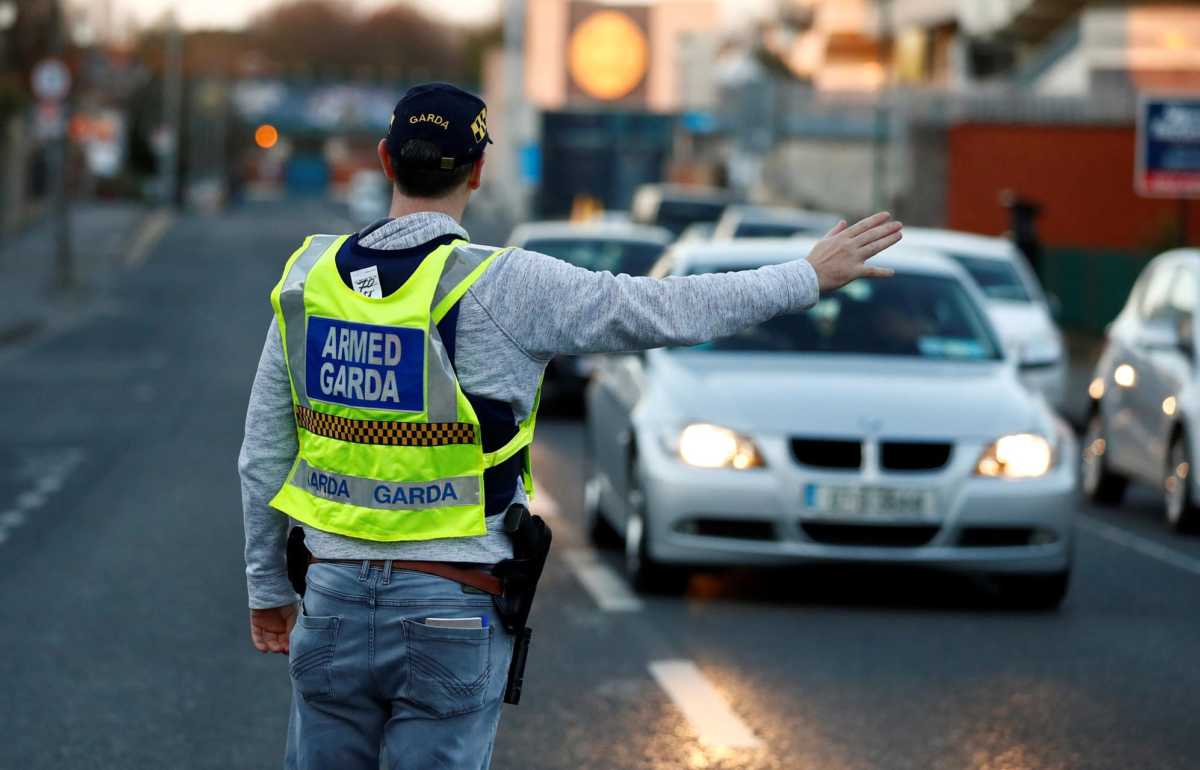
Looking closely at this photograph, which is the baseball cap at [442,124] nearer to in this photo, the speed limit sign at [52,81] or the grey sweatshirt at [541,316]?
the grey sweatshirt at [541,316]

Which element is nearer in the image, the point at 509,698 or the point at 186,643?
the point at 509,698

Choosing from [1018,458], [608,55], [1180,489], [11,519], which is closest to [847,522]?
[1018,458]

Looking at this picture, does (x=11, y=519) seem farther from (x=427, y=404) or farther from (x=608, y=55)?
(x=608, y=55)

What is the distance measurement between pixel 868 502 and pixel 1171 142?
16705 mm

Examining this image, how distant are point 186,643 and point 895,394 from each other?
10.4ft

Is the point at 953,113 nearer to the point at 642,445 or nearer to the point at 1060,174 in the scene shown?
the point at 1060,174

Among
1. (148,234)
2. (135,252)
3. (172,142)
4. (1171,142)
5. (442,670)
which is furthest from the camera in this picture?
(172,142)

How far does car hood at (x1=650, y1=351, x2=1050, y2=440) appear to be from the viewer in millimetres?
9602

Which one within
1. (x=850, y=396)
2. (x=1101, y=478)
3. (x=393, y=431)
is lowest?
(x=1101, y=478)

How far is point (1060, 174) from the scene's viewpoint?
137ft

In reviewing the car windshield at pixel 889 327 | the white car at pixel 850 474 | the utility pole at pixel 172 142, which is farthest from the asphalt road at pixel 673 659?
the utility pole at pixel 172 142

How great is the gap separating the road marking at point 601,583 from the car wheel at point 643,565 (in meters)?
0.09

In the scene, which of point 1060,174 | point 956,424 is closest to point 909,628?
point 956,424

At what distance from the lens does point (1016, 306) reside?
1952cm
